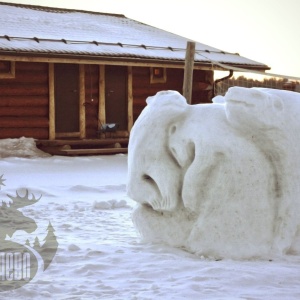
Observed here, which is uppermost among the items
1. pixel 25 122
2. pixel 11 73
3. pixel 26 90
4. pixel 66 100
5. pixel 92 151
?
pixel 11 73

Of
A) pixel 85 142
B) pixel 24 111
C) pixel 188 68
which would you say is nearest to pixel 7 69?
pixel 24 111

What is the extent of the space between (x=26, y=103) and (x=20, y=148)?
133 centimetres

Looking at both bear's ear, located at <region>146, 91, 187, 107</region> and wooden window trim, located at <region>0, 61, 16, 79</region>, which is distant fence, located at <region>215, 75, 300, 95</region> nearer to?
wooden window trim, located at <region>0, 61, 16, 79</region>

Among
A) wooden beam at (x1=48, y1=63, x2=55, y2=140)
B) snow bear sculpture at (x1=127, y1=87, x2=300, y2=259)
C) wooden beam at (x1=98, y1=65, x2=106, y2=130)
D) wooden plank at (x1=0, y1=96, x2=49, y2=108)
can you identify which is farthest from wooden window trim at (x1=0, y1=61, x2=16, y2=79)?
snow bear sculpture at (x1=127, y1=87, x2=300, y2=259)

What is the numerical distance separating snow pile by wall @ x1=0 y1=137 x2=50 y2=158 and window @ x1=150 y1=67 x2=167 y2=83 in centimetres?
373

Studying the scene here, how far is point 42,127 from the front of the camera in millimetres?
15969

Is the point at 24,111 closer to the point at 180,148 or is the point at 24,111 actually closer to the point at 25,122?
the point at 25,122

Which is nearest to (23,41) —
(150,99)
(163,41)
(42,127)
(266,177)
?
(42,127)

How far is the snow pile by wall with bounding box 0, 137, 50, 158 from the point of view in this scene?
1463 cm

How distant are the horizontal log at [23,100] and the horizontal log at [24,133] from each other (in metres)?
0.56

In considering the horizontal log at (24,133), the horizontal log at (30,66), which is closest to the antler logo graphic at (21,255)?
the horizontal log at (24,133)

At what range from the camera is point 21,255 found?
513cm

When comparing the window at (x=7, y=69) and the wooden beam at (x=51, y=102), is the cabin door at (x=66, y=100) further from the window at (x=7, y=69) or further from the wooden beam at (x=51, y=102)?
the window at (x=7, y=69)

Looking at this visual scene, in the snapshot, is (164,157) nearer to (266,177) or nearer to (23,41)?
(266,177)
